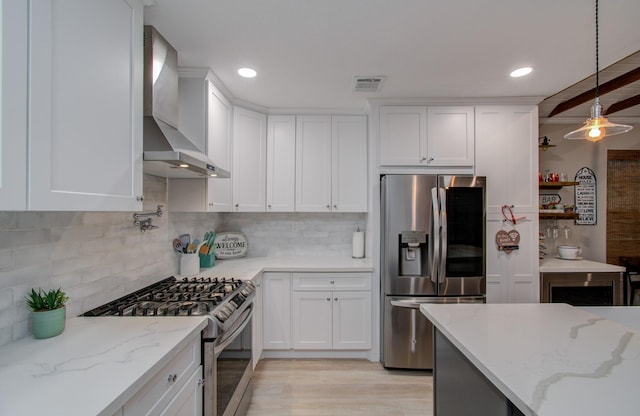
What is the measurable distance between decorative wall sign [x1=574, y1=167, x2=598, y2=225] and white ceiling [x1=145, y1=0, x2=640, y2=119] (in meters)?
1.50

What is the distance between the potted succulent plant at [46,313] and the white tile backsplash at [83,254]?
49 mm

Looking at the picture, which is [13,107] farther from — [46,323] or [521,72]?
[521,72]

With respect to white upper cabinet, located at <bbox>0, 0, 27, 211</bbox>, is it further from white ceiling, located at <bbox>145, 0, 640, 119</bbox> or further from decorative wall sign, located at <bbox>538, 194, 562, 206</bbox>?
decorative wall sign, located at <bbox>538, 194, 562, 206</bbox>

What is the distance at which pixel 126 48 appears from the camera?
1.34m

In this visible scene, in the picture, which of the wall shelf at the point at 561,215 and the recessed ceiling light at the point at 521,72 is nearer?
the recessed ceiling light at the point at 521,72

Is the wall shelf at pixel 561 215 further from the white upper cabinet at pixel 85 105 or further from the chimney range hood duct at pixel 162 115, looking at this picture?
the white upper cabinet at pixel 85 105

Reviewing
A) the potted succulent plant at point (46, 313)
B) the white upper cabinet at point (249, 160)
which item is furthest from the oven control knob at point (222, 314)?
the white upper cabinet at point (249, 160)

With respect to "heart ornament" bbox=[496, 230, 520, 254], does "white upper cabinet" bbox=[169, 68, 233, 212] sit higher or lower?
higher

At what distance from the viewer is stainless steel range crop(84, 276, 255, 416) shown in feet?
4.77

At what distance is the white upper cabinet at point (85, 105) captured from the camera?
91cm

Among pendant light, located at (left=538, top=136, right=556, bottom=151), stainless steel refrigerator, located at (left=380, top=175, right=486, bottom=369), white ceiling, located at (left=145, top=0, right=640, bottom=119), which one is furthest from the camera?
pendant light, located at (left=538, top=136, right=556, bottom=151)

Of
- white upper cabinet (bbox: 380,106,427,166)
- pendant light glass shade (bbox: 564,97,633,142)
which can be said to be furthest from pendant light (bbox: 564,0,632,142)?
white upper cabinet (bbox: 380,106,427,166)

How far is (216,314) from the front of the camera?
149cm

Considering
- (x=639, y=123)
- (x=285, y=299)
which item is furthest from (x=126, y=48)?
(x=639, y=123)
